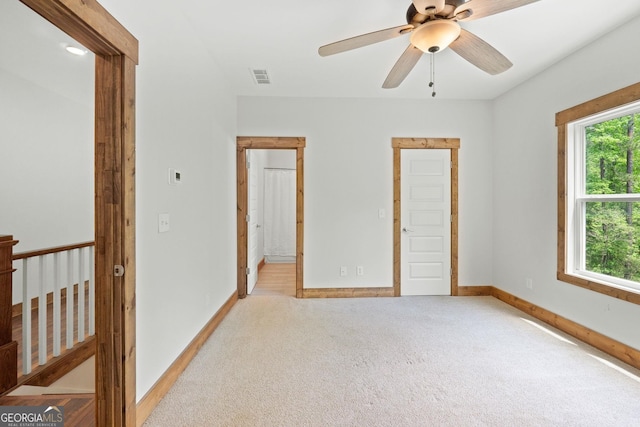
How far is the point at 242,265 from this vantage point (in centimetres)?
383

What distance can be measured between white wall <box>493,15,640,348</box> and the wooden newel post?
177 inches

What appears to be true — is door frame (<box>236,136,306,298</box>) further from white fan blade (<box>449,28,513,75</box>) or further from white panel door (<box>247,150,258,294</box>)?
white fan blade (<box>449,28,513,75</box>)

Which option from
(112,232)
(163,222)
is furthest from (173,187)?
(112,232)

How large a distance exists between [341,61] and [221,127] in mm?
1452

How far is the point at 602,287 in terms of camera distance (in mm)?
2461

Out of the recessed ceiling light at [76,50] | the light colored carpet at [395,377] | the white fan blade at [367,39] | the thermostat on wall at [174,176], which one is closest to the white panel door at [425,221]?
the light colored carpet at [395,377]

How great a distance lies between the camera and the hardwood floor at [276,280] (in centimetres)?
409

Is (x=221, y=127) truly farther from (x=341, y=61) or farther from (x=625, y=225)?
(x=625, y=225)

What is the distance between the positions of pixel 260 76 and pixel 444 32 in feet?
6.94

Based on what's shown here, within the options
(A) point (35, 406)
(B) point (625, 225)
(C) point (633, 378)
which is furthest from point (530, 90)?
(A) point (35, 406)

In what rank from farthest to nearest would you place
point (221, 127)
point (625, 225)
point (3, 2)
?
point (221, 127) < point (625, 225) < point (3, 2)

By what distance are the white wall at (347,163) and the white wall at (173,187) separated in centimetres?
110

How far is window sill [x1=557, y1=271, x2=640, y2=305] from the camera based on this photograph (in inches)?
87.7

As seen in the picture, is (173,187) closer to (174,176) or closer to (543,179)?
(174,176)
